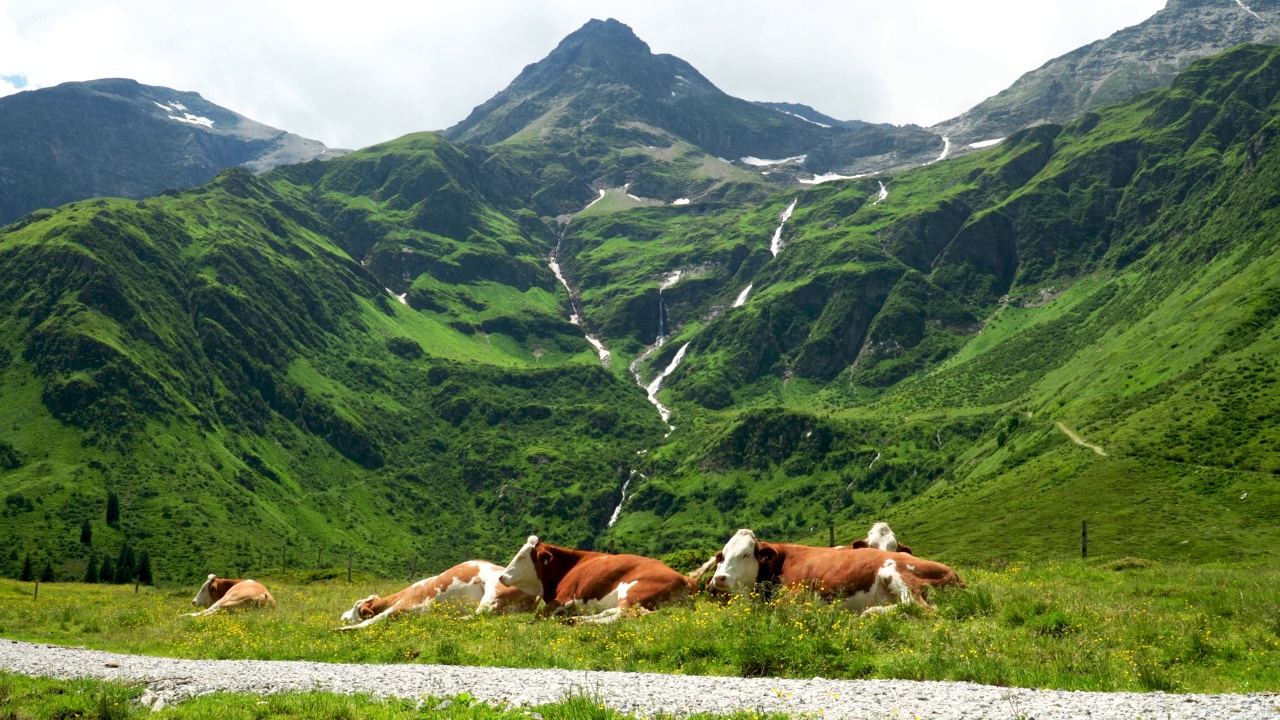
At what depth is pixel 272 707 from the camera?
1316 cm

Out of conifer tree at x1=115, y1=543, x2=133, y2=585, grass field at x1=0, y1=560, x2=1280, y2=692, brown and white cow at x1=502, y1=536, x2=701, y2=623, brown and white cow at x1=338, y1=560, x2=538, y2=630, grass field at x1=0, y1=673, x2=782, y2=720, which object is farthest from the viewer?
conifer tree at x1=115, y1=543, x2=133, y2=585

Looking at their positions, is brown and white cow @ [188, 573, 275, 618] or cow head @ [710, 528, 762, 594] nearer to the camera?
cow head @ [710, 528, 762, 594]

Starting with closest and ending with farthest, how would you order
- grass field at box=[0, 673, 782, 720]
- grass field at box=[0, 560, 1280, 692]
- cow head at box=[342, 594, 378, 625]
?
1. grass field at box=[0, 673, 782, 720]
2. grass field at box=[0, 560, 1280, 692]
3. cow head at box=[342, 594, 378, 625]

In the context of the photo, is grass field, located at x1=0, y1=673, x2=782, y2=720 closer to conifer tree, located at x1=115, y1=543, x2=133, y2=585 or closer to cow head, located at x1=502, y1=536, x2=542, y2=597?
cow head, located at x1=502, y1=536, x2=542, y2=597

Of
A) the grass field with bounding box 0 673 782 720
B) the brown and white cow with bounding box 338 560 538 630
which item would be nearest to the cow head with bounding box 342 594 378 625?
the brown and white cow with bounding box 338 560 538 630

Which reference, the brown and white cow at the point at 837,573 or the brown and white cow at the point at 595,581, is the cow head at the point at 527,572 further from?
the brown and white cow at the point at 837,573

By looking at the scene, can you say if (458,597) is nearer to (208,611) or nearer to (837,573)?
(837,573)

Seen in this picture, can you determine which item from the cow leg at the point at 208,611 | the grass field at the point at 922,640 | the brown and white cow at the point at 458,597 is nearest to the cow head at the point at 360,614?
the brown and white cow at the point at 458,597

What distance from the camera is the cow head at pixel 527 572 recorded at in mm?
26453

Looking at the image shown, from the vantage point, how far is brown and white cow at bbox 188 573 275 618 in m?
34.0

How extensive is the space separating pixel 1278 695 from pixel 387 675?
1464cm

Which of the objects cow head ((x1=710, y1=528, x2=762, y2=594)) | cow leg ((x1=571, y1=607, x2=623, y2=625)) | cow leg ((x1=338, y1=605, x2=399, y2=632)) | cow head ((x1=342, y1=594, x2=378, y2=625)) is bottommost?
cow head ((x1=342, y1=594, x2=378, y2=625))

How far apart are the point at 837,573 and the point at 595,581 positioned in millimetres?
7355

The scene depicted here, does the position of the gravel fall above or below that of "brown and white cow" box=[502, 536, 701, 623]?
above
